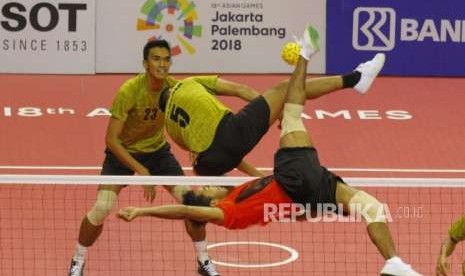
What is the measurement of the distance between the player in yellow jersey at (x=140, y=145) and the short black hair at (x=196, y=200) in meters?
0.48

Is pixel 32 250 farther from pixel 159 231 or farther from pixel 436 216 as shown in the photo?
pixel 436 216

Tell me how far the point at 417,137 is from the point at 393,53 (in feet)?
11.9

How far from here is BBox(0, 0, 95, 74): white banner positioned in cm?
2114

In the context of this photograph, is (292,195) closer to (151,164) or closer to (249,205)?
(249,205)

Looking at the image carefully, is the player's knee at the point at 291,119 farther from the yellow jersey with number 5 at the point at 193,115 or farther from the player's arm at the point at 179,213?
the player's arm at the point at 179,213

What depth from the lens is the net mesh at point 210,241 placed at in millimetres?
12516

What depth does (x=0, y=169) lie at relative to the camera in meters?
16.4

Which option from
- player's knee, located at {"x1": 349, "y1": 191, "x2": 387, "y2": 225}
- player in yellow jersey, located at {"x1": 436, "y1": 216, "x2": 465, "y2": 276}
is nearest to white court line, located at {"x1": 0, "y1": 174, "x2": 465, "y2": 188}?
player's knee, located at {"x1": 349, "y1": 191, "x2": 387, "y2": 225}

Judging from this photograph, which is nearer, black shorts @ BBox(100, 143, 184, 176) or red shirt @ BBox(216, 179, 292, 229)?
red shirt @ BBox(216, 179, 292, 229)

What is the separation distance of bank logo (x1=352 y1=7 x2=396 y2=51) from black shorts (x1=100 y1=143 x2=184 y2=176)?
957cm

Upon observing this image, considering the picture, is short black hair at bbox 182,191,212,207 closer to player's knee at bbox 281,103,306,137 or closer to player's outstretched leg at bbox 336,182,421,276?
player's knee at bbox 281,103,306,137

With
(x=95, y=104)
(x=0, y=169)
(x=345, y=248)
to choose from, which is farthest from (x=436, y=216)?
(x=95, y=104)

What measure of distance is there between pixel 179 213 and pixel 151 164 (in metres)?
2.52

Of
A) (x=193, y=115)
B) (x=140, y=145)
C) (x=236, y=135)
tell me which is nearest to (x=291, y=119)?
(x=236, y=135)
